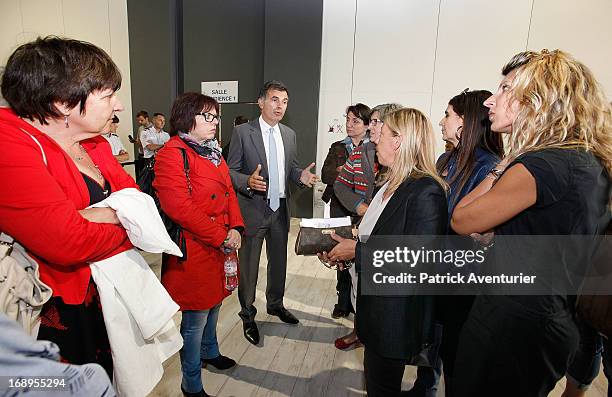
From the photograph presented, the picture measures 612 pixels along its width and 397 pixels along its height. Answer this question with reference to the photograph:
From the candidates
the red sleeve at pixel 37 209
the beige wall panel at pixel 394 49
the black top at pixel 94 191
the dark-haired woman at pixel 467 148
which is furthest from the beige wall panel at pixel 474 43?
the red sleeve at pixel 37 209

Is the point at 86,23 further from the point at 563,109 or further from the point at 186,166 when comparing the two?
the point at 563,109

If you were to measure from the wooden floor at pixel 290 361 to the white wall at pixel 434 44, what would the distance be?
3.41m

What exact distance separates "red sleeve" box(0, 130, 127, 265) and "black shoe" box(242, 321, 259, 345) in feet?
6.02

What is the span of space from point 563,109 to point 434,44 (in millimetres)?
4827

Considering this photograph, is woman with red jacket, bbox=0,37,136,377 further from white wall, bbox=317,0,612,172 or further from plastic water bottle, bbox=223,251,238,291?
white wall, bbox=317,0,612,172

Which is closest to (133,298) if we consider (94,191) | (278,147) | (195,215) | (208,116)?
(94,191)

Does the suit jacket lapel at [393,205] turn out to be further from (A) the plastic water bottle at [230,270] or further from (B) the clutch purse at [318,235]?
(A) the plastic water bottle at [230,270]

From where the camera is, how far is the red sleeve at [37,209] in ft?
3.05

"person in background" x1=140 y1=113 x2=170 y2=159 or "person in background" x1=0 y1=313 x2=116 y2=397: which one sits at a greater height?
Answer: "person in background" x1=0 y1=313 x2=116 y2=397

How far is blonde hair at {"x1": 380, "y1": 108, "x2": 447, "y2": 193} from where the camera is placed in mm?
1484

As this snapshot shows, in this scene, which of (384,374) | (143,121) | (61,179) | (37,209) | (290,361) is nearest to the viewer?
(37,209)

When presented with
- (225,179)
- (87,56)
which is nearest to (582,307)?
(225,179)

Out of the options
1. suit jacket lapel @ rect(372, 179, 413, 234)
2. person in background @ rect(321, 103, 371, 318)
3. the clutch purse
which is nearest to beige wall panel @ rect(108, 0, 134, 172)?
person in background @ rect(321, 103, 371, 318)

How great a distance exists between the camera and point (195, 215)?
179 cm
